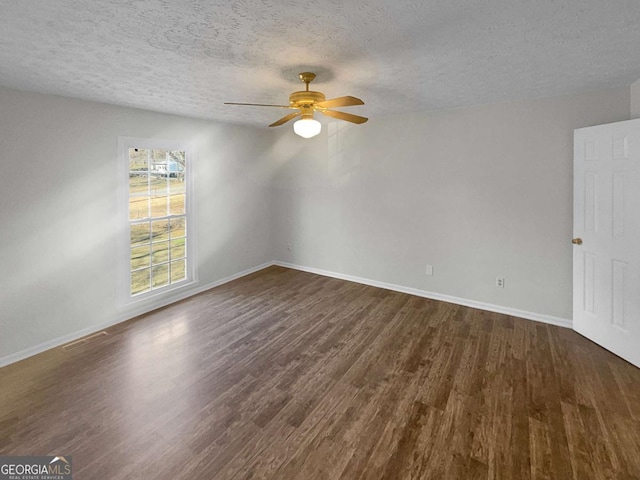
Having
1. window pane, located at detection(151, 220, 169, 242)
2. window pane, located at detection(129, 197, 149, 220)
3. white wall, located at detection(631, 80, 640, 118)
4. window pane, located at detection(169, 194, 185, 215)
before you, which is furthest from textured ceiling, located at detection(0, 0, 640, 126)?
window pane, located at detection(151, 220, 169, 242)

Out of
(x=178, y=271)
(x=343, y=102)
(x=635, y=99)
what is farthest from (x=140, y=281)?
(x=635, y=99)

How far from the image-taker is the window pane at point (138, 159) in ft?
12.5

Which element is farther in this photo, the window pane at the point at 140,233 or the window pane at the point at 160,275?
the window pane at the point at 160,275

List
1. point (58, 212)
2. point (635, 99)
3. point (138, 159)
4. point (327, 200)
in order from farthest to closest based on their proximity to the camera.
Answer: point (327, 200) < point (138, 159) < point (58, 212) < point (635, 99)

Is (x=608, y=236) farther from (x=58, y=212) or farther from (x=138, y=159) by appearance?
(x=58, y=212)

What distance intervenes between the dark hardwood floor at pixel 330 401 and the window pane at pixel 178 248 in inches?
39.5

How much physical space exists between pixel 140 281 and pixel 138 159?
1535 mm

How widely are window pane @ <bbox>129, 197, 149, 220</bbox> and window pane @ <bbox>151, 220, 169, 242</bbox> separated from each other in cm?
18

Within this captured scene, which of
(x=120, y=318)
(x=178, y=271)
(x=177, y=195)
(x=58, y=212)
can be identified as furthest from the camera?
(x=178, y=271)

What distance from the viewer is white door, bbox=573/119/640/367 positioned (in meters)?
2.75

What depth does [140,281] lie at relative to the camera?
13.3 feet

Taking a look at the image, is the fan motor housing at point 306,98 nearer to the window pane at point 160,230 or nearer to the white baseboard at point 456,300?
the window pane at point 160,230

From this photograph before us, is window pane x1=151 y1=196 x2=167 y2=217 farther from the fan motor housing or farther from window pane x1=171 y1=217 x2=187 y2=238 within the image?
the fan motor housing

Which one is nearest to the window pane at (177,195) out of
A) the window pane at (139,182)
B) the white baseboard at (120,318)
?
the window pane at (139,182)
